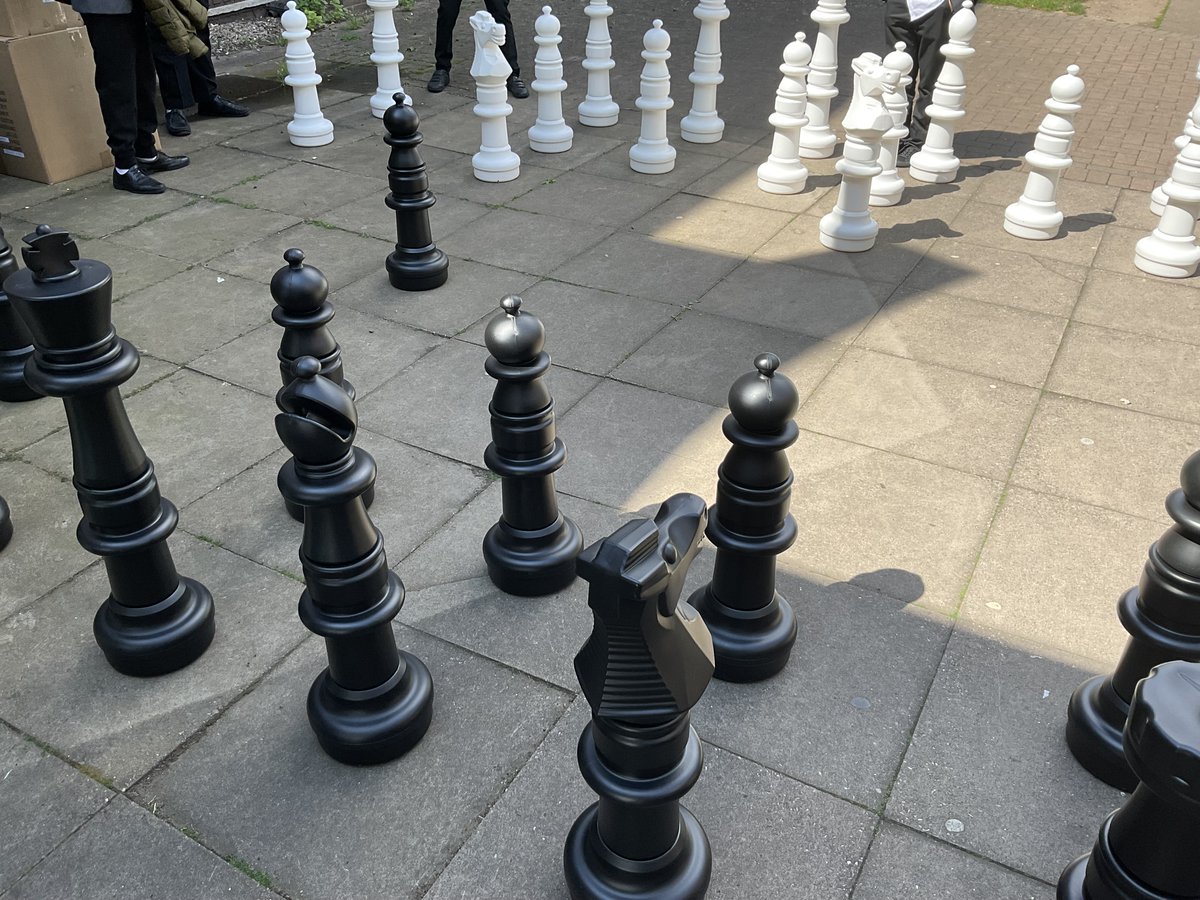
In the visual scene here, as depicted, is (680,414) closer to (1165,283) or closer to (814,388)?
(814,388)

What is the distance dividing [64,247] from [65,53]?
542cm

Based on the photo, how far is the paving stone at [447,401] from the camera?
168 inches

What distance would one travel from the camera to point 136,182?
6883mm

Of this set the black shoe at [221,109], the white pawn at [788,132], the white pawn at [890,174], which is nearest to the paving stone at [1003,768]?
the white pawn at [890,174]

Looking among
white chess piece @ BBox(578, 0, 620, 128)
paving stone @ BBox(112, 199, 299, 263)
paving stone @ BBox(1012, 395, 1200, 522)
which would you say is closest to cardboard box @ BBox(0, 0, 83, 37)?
paving stone @ BBox(112, 199, 299, 263)

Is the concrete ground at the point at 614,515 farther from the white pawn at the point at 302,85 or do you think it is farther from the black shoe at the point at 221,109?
the black shoe at the point at 221,109

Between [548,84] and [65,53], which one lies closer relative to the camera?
[65,53]

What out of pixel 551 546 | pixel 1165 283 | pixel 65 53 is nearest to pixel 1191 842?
pixel 551 546

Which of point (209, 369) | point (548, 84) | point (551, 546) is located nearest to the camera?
point (551, 546)

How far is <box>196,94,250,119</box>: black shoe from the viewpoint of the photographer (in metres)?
8.55

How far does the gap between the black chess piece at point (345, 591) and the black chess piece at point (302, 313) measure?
81 centimetres

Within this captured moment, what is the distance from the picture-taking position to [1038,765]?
9.05 ft

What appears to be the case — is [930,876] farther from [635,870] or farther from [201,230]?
[201,230]

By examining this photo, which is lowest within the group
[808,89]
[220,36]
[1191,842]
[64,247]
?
[220,36]
